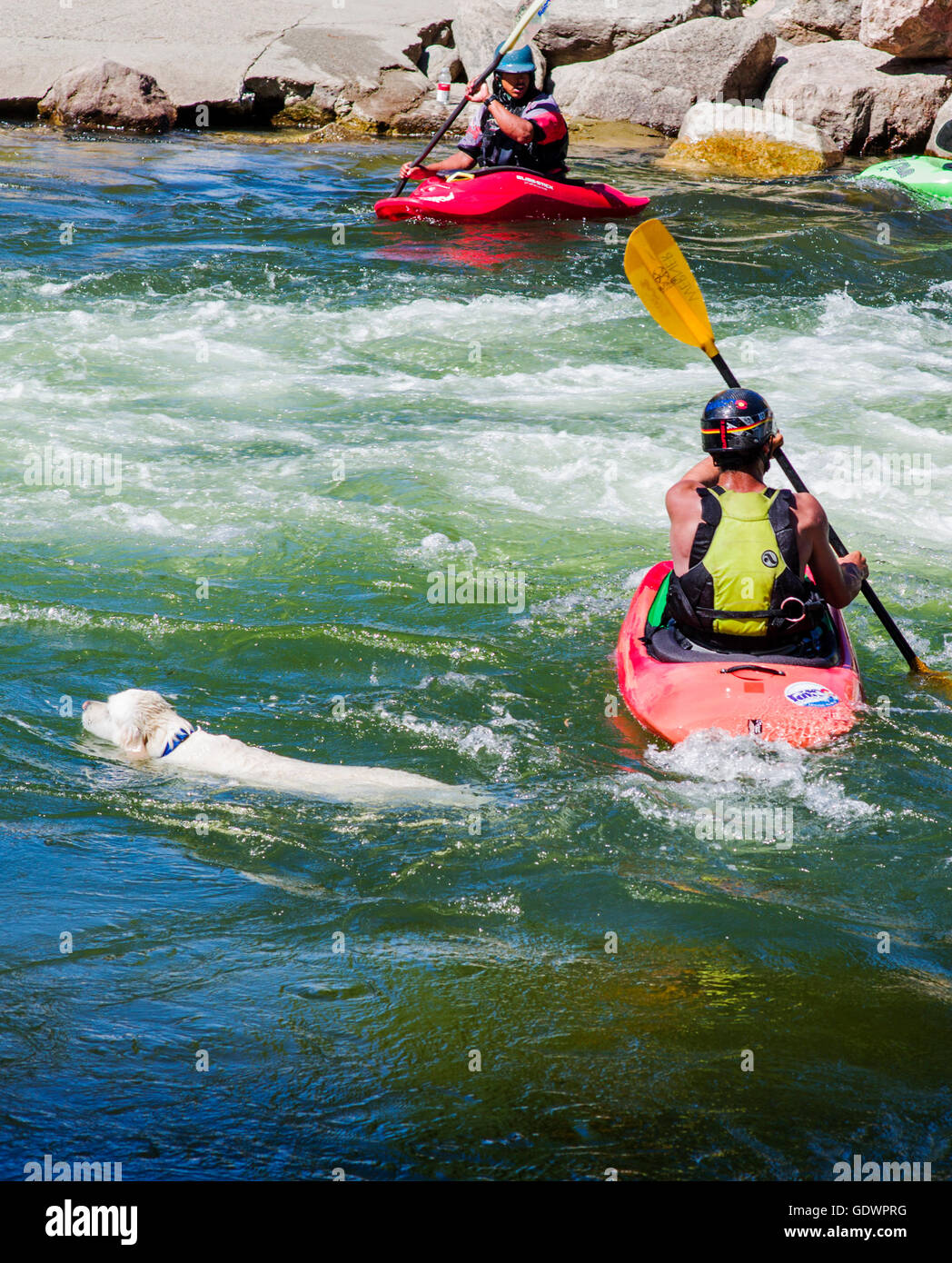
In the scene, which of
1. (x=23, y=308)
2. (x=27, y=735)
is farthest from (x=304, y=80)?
(x=27, y=735)

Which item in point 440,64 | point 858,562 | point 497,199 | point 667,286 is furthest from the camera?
point 440,64

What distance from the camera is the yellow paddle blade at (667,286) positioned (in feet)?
17.5

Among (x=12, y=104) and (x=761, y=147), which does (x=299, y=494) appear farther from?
(x=12, y=104)

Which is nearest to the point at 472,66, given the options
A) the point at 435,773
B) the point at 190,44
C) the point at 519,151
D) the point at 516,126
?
the point at 190,44

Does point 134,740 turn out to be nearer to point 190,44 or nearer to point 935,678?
point 935,678

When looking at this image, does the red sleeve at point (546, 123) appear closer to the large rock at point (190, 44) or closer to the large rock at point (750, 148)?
the large rock at point (750, 148)

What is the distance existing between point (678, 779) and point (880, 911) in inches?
33.0

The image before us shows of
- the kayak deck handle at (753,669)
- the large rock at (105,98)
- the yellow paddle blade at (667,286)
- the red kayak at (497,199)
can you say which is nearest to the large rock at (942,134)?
the red kayak at (497,199)

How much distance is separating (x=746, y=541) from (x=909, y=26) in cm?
1482

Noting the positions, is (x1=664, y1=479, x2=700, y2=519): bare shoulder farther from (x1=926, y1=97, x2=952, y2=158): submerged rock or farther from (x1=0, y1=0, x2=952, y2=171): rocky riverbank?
(x1=926, y1=97, x2=952, y2=158): submerged rock

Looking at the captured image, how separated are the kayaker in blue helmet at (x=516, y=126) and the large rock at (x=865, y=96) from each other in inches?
224

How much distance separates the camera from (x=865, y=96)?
1605 cm

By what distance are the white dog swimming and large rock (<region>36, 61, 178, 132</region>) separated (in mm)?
14371
